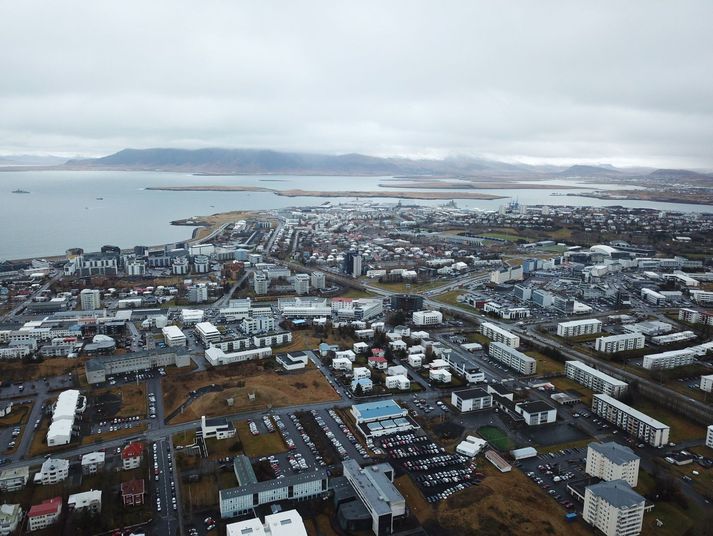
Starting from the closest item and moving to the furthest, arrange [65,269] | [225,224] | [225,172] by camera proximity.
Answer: [65,269] → [225,224] → [225,172]

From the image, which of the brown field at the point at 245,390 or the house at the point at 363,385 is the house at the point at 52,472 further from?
the house at the point at 363,385

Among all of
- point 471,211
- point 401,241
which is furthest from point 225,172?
point 401,241

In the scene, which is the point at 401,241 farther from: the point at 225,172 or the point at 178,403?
the point at 225,172

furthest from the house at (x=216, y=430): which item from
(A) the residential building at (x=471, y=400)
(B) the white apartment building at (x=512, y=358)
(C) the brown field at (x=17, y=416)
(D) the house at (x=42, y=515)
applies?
(B) the white apartment building at (x=512, y=358)

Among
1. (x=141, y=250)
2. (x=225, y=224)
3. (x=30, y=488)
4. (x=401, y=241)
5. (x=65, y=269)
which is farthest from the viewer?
(x=225, y=224)

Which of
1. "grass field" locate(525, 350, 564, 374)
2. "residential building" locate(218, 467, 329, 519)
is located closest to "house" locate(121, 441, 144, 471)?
"residential building" locate(218, 467, 329, 519)

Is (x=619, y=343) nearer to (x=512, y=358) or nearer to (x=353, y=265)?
(x=512, y=358)
